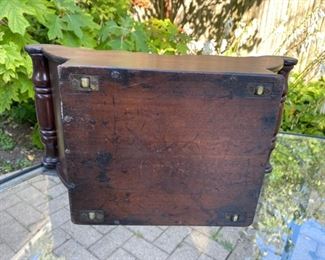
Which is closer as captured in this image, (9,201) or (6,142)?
(9,201)

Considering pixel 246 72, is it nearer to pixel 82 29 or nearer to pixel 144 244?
pixel 144 244

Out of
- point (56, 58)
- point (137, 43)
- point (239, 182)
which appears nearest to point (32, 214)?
point (56, 58)

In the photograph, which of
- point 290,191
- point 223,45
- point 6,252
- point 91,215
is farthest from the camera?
point 223,45

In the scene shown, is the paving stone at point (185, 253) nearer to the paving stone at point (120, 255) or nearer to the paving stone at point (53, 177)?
the paving stone at point (120, 255)

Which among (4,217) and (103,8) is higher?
(103,8)

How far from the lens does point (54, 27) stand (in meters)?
1.16

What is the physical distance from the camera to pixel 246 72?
60 centimetres

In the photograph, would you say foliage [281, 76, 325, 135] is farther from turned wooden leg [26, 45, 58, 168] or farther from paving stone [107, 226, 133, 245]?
turned wooden leg [26, 45, 58, 168]

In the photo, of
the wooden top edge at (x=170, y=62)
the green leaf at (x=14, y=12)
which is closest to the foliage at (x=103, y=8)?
the green leaf at (x=14, y=12)

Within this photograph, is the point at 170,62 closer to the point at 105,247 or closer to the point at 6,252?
the point at 105,247

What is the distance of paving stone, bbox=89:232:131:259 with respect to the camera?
3.08 feet

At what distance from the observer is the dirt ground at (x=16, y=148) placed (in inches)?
62.1

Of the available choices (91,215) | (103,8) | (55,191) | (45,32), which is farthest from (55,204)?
(103,8)

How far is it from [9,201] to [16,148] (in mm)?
734
